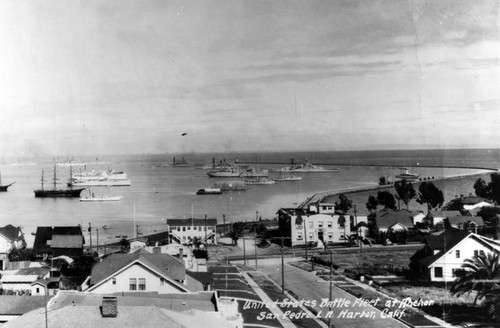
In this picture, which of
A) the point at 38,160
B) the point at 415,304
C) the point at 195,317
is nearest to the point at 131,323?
the point at 195,317

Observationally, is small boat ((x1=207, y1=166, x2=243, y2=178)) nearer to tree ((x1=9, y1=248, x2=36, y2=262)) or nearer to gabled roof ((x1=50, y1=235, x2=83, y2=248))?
gabled roof ((x1=50, y1=235, x2=83, y2=248))

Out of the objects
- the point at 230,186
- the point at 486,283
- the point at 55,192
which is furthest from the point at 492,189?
the point at 55,192

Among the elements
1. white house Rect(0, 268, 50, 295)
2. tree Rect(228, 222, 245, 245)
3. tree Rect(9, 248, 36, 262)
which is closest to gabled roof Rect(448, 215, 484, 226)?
tree Rect(228, 222, 245, 245)

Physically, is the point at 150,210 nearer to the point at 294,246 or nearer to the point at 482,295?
the point at 294,246

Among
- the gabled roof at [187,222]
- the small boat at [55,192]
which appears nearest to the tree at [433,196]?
the gabled roof at [187,222]

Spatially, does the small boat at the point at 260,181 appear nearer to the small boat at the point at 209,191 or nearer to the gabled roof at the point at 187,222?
the small boat at the point at 209,191

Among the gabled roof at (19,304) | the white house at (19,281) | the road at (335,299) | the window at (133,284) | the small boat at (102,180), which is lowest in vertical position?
the road at (335,299)
